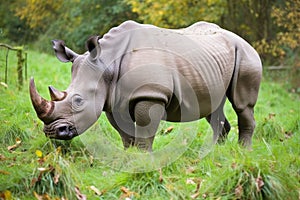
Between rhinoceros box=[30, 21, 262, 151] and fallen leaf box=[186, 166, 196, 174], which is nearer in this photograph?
rhinoceros box=[30, 21, 262, 151]

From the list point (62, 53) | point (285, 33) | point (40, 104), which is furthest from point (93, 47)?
point (285, 33)

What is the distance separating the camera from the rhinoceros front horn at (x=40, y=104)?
4.35 metres

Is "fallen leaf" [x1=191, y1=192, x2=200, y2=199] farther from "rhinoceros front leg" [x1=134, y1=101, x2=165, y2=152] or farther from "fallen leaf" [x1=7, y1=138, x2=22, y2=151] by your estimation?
"fallen leaf" [x1=7, y1=138, x2=22, y2=151]

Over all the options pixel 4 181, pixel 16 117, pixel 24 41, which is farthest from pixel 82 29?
pixel 4 181

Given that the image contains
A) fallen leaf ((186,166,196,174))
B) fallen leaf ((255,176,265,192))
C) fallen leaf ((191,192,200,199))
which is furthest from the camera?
fallen leaf ((186,166,196,174))

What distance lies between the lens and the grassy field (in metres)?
4.03

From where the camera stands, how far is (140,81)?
4.57m

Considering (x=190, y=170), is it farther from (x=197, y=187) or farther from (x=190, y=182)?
(x=197, y=187)

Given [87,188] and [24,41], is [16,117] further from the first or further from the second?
[24,41]

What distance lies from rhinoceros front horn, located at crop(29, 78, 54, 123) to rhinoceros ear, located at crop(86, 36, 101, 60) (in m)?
0.58

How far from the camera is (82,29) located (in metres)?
17.9

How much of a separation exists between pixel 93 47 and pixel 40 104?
691mm

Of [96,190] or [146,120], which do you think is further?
[146,120]

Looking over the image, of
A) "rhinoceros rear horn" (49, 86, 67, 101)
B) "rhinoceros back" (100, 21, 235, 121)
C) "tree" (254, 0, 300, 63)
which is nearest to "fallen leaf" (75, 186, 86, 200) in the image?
"rhinoceros rear horn" (49, 86, 67, 101)
